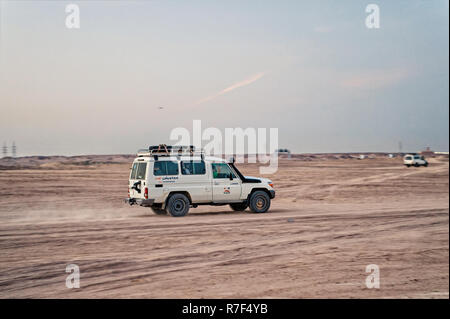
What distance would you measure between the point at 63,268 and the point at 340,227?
8.16 meters

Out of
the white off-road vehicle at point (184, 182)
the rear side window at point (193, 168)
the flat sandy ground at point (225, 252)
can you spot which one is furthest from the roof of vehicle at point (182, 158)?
the flat sandy ground at point (225, 252)

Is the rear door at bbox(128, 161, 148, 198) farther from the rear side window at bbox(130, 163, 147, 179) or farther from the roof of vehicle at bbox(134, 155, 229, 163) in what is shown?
the roof of vehicle at bbox(134, 155, 229, 163)

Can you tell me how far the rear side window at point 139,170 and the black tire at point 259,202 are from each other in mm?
3986

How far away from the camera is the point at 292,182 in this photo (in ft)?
111

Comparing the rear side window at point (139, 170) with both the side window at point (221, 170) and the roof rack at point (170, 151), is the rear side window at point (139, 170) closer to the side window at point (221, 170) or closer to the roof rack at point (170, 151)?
the roof rack at point (170, 151)

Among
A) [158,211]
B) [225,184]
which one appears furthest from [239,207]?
[158,211]

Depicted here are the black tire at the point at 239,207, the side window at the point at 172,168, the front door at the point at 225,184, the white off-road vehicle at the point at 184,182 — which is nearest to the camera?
the white off-road vehicle at the point at 184,182

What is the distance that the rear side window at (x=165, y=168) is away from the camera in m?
16.0

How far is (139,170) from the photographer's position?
53.7 feet

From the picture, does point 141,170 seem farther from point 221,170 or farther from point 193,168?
point 221,170

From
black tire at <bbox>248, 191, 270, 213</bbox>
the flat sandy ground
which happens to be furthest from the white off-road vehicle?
the flat sandy ground

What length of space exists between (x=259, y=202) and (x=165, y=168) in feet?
12.2

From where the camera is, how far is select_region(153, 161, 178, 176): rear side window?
16.0 m
